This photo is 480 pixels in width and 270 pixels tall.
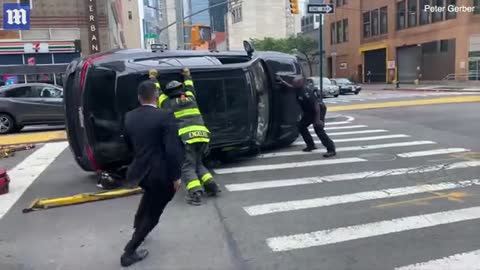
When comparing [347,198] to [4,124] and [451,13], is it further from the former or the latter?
[451,13]

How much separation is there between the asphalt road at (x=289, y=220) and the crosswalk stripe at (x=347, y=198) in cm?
1

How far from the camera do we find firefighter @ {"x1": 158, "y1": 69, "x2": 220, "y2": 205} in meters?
6.70

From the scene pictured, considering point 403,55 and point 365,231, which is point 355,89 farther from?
point 365,231

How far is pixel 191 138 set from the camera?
22.5ft

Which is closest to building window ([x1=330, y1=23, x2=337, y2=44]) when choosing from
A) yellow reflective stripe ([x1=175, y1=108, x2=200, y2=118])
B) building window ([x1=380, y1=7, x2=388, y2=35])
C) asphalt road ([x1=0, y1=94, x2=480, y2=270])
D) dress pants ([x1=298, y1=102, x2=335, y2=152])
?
building window ([x1=380, y1=7, x2=388, y2=35])

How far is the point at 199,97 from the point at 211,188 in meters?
2.05

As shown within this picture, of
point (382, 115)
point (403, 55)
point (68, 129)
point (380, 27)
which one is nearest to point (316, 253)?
point (68, 129)

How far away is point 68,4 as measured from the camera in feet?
96.7

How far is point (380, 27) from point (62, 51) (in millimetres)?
38631

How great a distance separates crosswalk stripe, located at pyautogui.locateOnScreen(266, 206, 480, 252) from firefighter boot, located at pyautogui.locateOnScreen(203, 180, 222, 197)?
1.94 m

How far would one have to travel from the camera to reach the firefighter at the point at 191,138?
22.0 ft

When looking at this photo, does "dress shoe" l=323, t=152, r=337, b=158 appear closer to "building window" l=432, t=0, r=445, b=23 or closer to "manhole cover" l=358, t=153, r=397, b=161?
"manhole cover" l=358, t=153, r=397, b=161

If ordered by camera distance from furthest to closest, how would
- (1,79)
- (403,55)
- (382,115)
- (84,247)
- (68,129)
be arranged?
(403,55) < (1,79) < (382,115) < (68,129) < (84,247)

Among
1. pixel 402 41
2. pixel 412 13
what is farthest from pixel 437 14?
pixel 402 41
